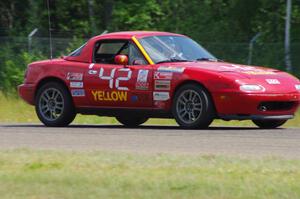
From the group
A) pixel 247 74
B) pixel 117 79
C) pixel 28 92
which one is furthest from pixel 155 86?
pixel 28 92

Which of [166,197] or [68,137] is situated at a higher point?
[166,197]

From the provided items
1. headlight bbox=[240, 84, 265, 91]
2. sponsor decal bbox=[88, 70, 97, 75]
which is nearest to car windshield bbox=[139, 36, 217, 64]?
sponsor decal bbox=[88, 70, 97, 75]

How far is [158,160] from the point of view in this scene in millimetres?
9617

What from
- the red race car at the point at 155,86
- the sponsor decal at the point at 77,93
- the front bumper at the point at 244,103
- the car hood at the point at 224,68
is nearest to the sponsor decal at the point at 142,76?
the red race car at the point at 155,86

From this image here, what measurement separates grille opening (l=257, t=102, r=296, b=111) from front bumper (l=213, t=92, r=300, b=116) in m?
0.03

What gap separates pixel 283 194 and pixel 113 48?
765 cm

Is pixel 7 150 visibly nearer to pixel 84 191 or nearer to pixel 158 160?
pixel 158 160

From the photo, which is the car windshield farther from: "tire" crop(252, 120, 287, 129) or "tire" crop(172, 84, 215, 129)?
"tire" crop(252, 120, 287, 129)

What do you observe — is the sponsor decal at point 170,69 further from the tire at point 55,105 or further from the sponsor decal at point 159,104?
the tire at point 55,105

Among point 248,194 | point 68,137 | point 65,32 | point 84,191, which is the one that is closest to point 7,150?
point 68,137

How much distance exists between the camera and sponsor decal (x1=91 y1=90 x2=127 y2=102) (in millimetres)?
14197

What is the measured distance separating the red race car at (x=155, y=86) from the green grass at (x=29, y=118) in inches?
71.4

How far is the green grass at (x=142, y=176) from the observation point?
7586mm

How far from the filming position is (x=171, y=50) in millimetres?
14281
